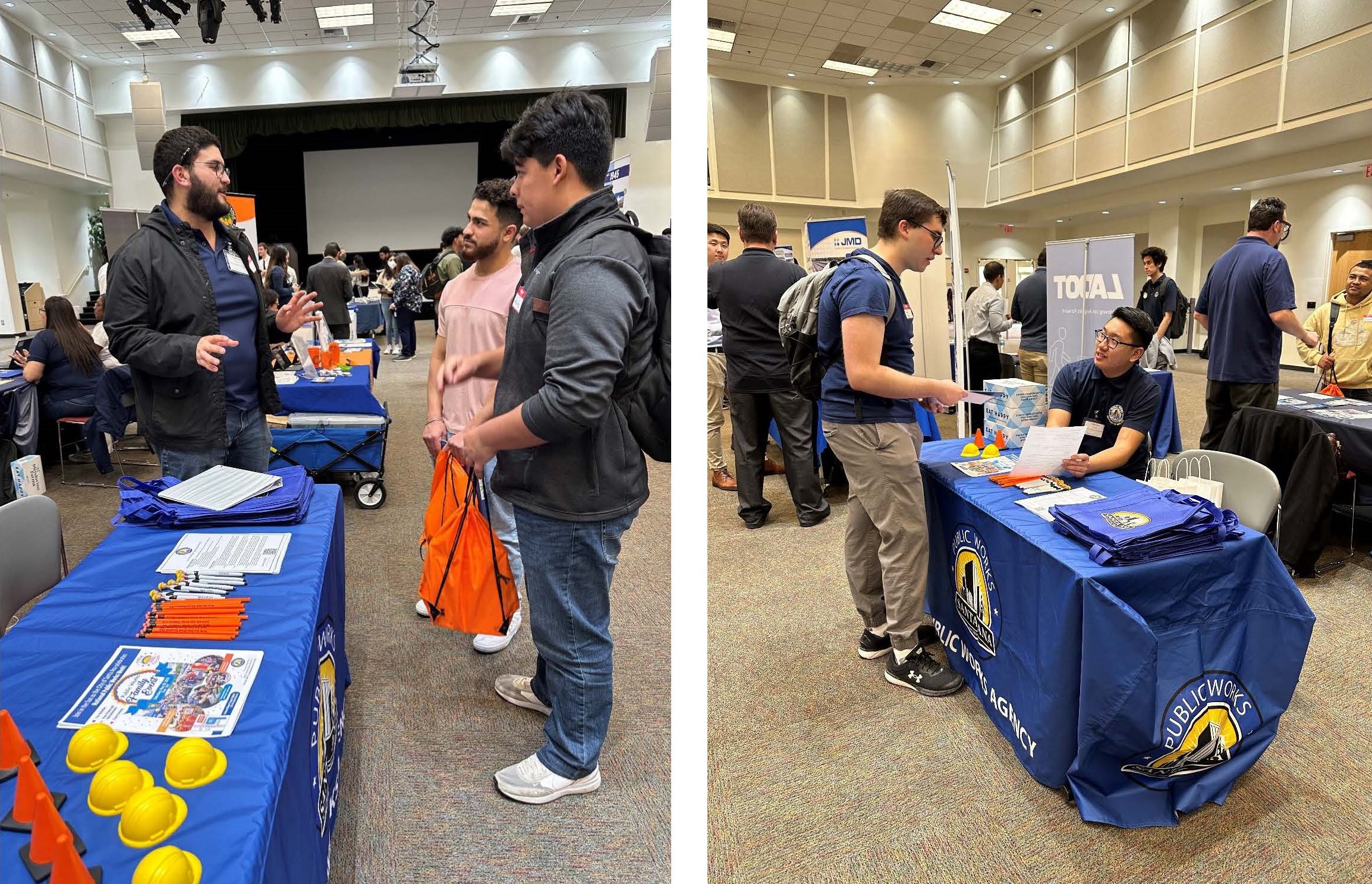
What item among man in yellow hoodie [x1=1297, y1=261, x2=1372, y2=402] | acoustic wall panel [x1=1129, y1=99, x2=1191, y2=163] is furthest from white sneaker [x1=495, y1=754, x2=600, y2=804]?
acoustic wall panel [x1=1129, y1=99, x2=1191, y2=163]

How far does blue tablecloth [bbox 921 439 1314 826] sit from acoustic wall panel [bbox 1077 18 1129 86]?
6.47m

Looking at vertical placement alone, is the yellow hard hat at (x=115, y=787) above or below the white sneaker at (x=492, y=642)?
above

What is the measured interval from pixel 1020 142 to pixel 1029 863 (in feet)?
19.5

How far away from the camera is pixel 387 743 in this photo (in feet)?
6.00

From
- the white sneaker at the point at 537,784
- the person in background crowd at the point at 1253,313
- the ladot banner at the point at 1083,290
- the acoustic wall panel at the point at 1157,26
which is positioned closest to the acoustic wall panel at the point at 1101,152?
the acoustic wall panel at the point at 1157,26

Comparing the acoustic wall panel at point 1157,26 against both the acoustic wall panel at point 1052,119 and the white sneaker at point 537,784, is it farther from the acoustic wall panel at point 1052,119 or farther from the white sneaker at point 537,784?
the white sneaker at point 537,784

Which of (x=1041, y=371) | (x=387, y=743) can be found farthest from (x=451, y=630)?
(x=1041, y=371)

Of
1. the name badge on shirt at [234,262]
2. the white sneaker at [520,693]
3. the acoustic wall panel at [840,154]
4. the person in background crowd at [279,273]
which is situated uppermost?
the acoustic wall panel at [840,154]

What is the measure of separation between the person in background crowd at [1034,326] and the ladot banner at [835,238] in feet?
3.64

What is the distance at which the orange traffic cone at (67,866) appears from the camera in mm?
580

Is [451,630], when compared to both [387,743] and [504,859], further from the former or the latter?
[504,859]

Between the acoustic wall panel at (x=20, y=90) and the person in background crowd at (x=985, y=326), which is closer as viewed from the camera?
the acoustic wall panel at (x=20, y=90)

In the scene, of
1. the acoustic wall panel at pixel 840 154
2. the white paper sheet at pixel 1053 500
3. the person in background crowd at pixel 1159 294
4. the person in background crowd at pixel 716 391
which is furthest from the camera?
the acoustic wall panel at pixel 840 154

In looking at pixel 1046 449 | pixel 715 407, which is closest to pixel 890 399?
pixel 1046 449
